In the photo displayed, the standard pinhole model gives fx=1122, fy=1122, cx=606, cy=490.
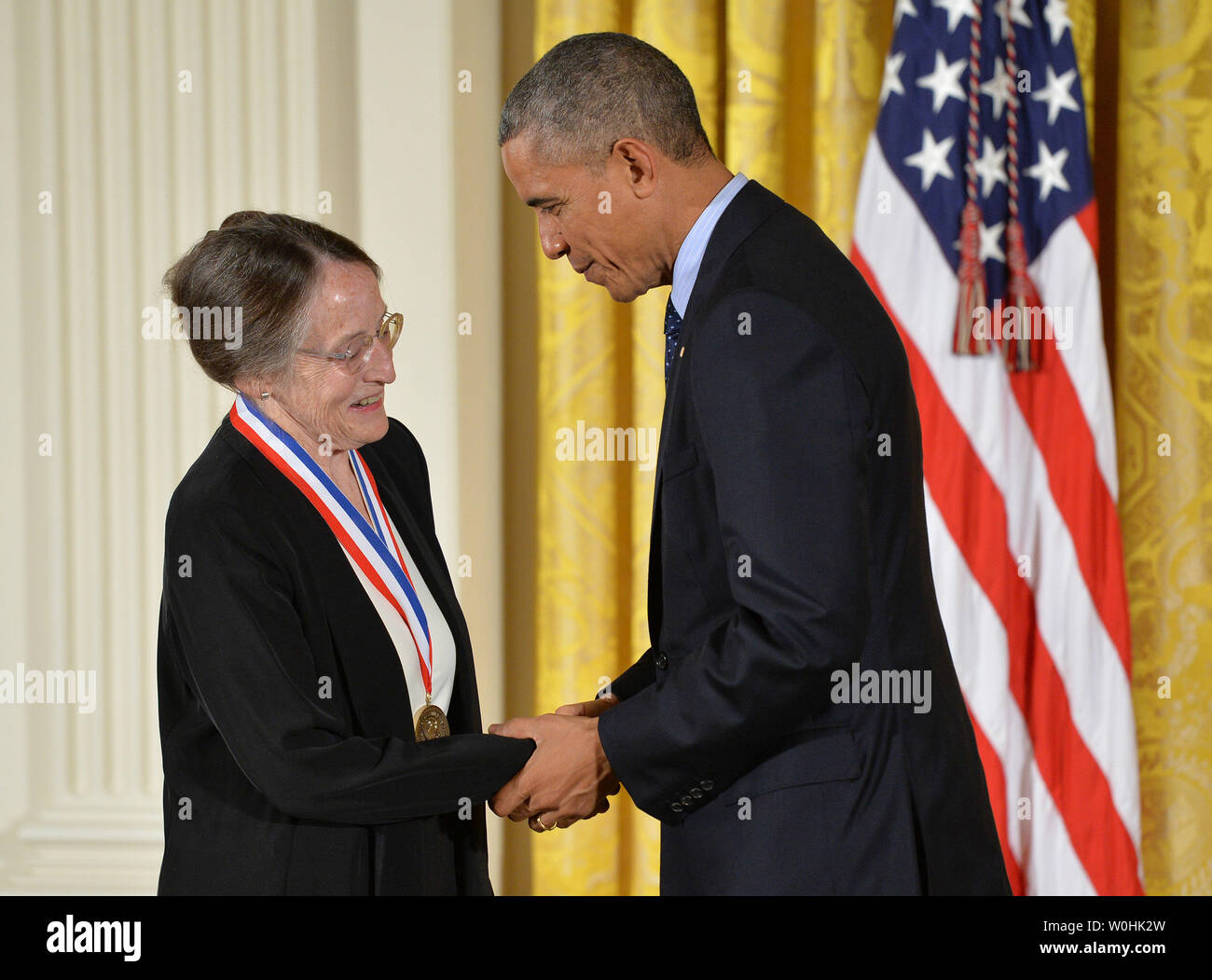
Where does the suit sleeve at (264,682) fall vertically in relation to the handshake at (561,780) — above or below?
above

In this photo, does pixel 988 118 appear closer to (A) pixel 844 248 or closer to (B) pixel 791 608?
(A) pixel 844 248

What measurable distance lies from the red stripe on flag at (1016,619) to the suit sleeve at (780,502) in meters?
1.33

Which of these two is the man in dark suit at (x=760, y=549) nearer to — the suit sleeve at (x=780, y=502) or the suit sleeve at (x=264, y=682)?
the suit sleeve at (x=780, y=502)

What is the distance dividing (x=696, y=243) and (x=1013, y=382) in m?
1.39

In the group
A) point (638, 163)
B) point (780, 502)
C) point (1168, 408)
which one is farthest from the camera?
point (1168, 408)

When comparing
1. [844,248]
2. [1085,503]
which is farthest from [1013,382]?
[844,248]

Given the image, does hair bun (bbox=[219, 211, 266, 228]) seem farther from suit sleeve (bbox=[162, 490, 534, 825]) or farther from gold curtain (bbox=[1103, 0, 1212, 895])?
gold curtain (bbox=[1103, 0, 1212, 895])

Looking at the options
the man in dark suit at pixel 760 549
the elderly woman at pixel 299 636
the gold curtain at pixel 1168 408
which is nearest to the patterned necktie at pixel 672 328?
the man in dark suit at pixel 760 549

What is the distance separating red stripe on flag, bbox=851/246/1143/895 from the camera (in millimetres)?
2664

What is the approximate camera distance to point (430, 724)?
5.63 feet

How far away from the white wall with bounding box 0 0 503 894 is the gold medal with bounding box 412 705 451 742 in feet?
4.05

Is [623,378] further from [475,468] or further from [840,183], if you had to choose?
[840,183]

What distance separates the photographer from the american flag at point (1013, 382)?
104 inches

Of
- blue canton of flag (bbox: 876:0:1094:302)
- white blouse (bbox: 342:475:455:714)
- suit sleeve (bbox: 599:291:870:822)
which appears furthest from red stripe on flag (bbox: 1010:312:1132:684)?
white blouse (bbox: 342:475:455:714)
